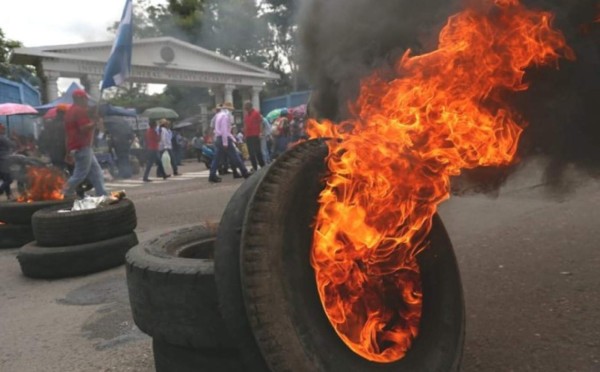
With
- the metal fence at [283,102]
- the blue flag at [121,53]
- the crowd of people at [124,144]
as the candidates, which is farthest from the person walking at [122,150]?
the metal fence at [283,102]

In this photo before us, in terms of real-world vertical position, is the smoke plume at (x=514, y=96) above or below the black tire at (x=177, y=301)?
above

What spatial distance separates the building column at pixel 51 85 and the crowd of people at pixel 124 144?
386cm

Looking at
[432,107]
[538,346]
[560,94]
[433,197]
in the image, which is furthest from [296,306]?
[560,94]

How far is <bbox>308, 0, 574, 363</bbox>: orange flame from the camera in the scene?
219 centimetres

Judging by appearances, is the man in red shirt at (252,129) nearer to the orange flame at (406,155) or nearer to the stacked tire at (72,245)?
the stacked tire at (72,245)

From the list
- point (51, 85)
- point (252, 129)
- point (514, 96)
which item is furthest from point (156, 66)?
point (514, 96)

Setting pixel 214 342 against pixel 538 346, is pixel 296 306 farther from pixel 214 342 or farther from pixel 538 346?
pixel 538 346

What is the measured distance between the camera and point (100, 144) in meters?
22.0

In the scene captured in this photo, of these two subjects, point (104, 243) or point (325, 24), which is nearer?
point (325, 24)

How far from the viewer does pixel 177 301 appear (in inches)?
84.9

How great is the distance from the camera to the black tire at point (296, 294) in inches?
69.5

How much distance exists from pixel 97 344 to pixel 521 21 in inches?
125

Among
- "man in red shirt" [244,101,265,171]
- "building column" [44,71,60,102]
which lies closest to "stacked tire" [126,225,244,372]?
"man in red shirt" [244,101,265,171]

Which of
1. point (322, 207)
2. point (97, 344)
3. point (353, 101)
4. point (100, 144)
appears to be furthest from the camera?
point (100, 144)
